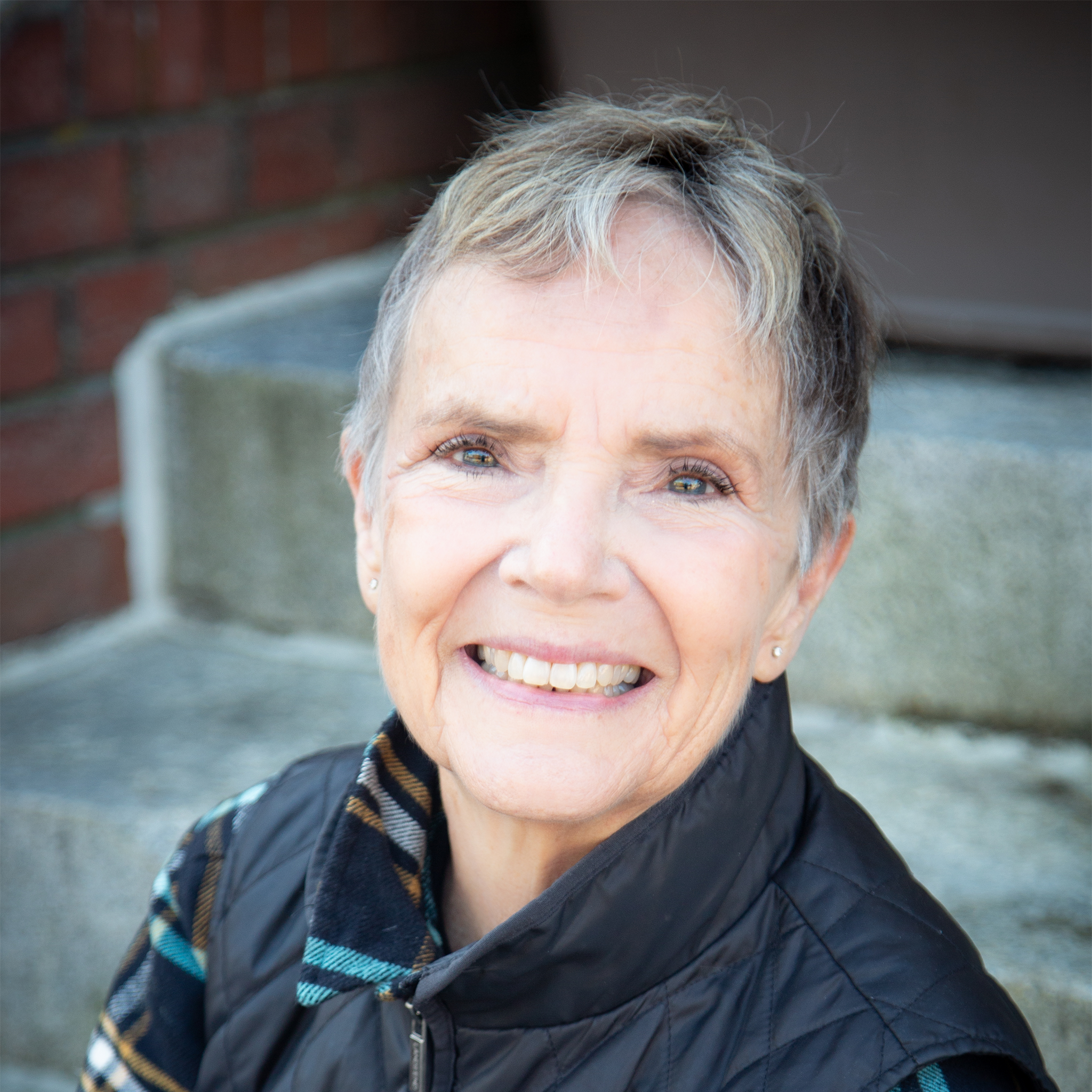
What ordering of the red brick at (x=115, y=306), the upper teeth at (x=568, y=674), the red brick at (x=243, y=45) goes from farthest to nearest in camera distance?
the red brick at (x=243, y=45) → the red brick at (x=115, y=306) → the upper teeth at (x=568, y=674)

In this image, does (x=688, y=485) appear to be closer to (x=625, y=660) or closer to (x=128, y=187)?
(x=625, y=660)

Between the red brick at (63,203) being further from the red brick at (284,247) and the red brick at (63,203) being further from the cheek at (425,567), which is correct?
the cheek at (425,567)

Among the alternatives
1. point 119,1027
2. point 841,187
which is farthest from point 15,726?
point 841,187

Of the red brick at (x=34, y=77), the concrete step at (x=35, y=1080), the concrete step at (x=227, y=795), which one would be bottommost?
the concrete step at (x=35, y=1080)

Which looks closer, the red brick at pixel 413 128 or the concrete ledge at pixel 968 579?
the concrete ledge at pixel 968 579

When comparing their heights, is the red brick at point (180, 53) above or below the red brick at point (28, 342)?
above

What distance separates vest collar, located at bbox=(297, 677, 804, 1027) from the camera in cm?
116

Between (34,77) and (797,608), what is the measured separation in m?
1.69

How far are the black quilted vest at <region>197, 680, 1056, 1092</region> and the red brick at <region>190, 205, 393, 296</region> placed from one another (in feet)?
5.58

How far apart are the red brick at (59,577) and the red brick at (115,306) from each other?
13.0 inches

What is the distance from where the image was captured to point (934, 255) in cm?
237

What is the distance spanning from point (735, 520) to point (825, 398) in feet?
0.58

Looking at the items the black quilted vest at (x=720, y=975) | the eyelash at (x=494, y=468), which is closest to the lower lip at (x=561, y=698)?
the black quilted vest at (x=720, y=975)

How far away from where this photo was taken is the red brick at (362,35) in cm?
277
